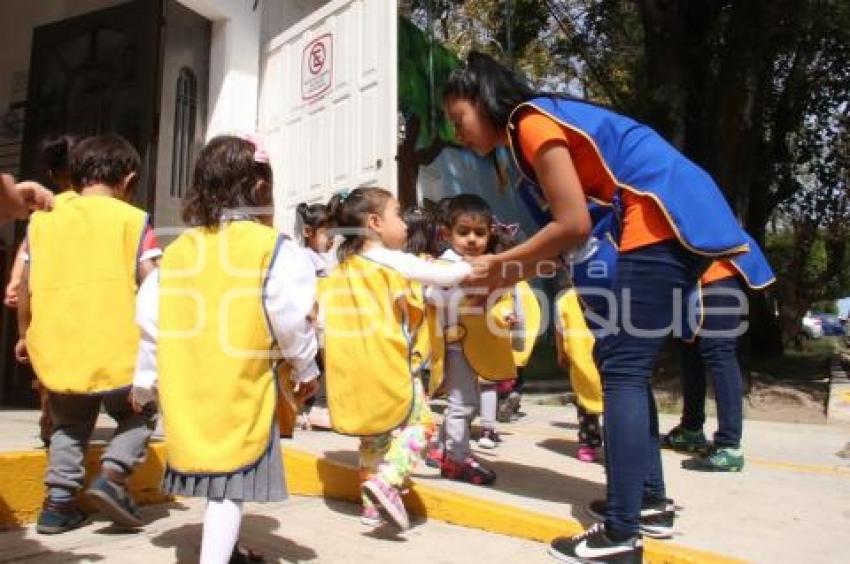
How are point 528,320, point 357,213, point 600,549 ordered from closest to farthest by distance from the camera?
1. point 600,549
2. point 357,213
3. point 528,320

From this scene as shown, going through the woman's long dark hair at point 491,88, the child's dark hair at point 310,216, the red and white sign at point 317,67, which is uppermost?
the red and white sign at point 317,67

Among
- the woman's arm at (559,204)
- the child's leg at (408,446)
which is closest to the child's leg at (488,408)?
the child's leg at (408,446)

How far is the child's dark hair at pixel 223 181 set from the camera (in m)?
2.50

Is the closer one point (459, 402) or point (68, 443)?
point (68, 443)

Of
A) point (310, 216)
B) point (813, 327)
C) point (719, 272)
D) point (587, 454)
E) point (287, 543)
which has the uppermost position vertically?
point (813, 327)

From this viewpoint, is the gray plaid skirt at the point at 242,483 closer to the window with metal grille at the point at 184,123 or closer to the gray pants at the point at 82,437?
the gray pants at the point at 82,437

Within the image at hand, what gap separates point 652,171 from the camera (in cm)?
256

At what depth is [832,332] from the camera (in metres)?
53.2

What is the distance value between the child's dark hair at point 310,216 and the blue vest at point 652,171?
2.93 m

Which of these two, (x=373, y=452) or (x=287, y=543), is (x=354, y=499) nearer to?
(x=373, y=452)

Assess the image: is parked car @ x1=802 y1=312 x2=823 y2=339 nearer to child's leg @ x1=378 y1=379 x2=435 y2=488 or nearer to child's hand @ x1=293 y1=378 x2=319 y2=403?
child's leg @ x1=378 y1=379 x2=435 y2=488

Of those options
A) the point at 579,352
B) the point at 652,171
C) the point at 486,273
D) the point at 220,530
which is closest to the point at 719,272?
the point at 579,352

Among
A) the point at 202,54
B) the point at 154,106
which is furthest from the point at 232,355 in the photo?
the point at 202,54

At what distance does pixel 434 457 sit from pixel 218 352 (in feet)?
6.03
